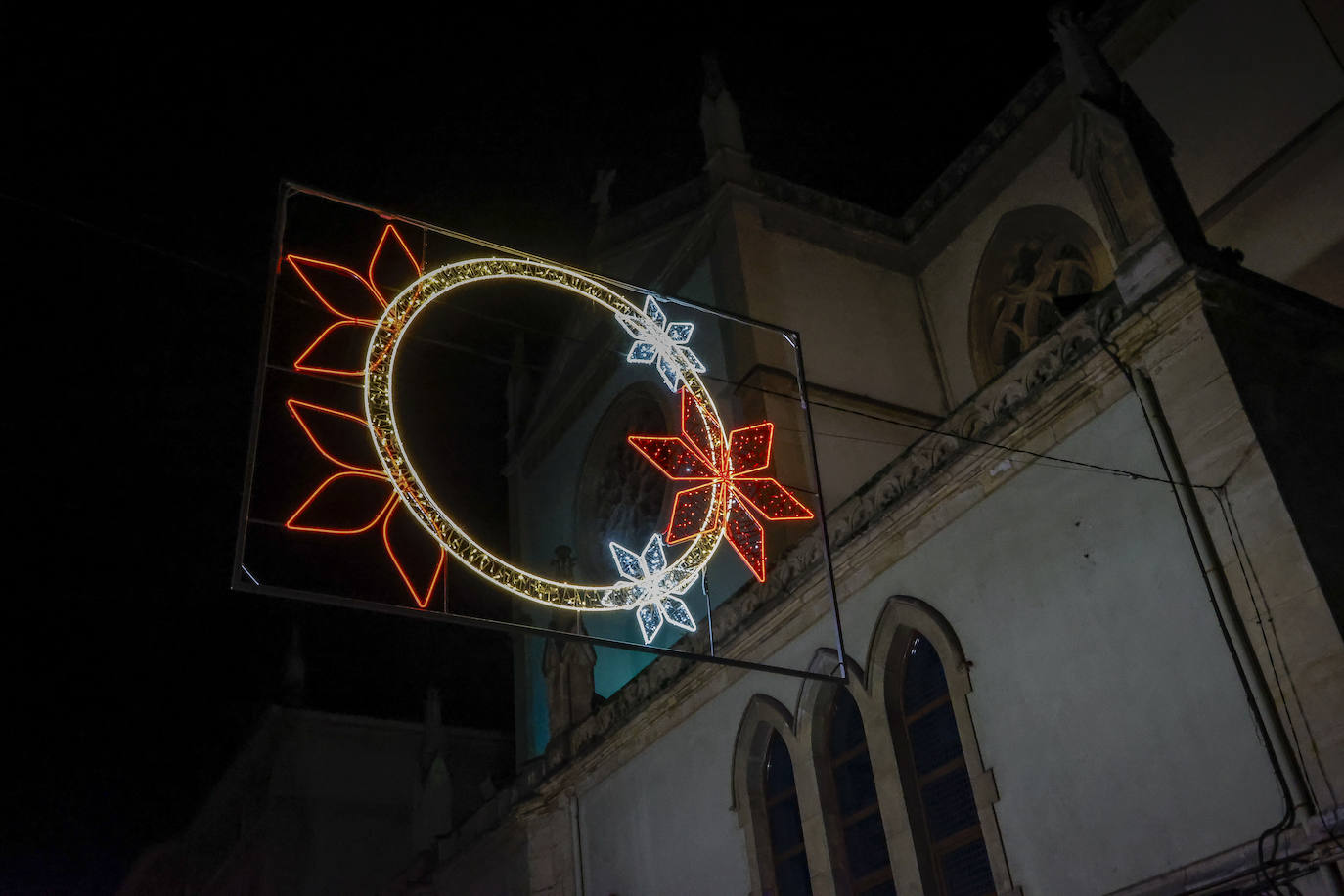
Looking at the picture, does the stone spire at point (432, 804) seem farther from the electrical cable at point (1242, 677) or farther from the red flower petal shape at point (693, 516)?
the electrical cable at point (1242, 677)

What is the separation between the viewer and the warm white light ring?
9148 millimetres

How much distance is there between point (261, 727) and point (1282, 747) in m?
29.8

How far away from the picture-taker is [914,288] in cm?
2245

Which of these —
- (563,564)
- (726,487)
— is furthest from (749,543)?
(563,564)

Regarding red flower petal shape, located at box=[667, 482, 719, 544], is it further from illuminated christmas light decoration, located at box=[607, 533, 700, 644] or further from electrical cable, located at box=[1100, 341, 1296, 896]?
electrical cable, located at box=[1100, 341, 1296, 896]

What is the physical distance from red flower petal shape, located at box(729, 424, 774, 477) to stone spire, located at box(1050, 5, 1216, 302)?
396 cm

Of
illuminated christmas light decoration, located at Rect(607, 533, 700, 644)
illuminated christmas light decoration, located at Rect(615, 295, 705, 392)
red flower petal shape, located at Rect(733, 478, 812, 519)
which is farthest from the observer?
red flower petal shape, located at Rect(733, 478, 812, 519)

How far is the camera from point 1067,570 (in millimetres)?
11227

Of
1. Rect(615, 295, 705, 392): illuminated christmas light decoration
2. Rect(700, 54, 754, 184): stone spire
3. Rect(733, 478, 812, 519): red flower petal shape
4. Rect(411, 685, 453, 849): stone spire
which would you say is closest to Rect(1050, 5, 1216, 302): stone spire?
Rect(615, 295, 705, 392): illuminated christmas light decoration

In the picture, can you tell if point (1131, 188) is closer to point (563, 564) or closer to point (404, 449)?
point (404, 449)

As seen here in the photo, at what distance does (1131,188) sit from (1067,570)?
3519mm

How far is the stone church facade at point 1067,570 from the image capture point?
31.4 ft

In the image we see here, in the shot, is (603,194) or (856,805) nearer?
(856,805)

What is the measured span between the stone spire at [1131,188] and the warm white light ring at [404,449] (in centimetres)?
403
